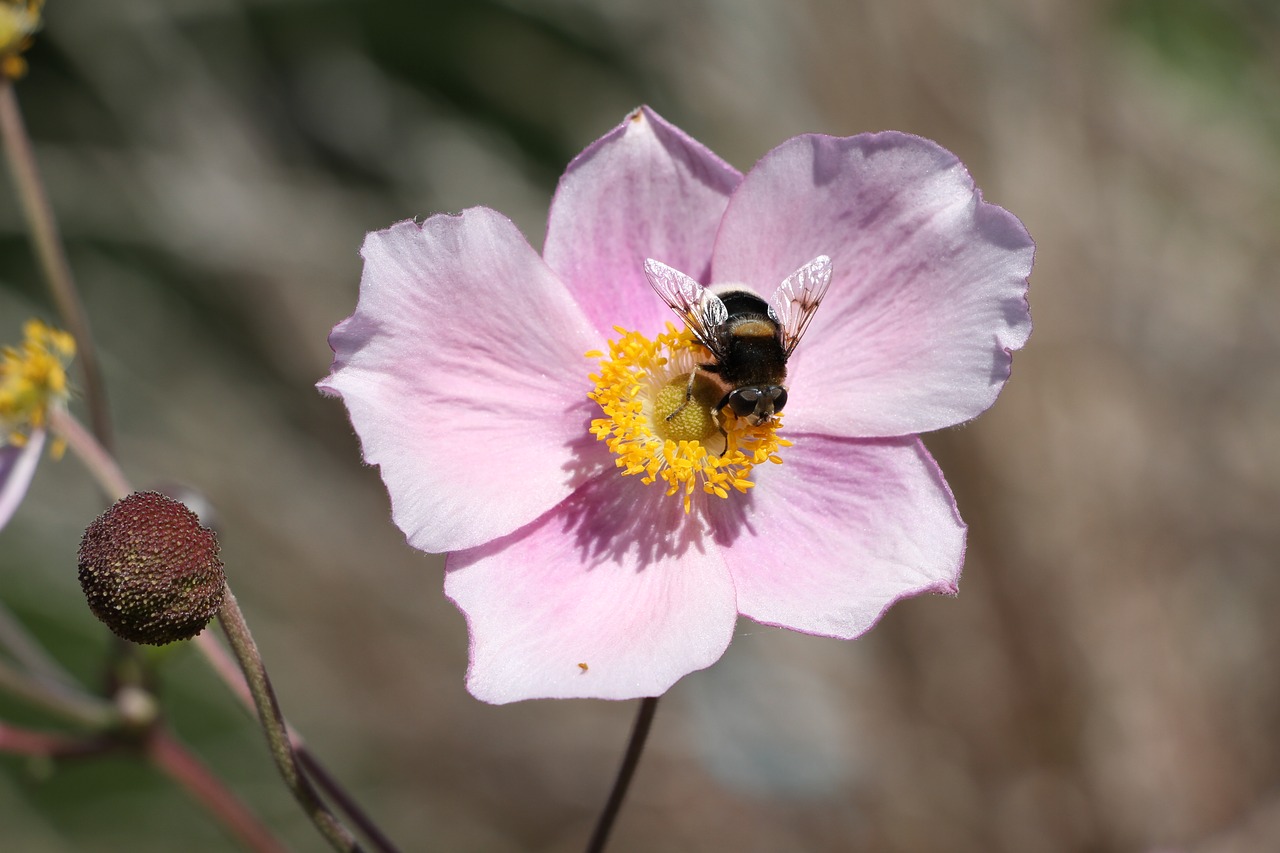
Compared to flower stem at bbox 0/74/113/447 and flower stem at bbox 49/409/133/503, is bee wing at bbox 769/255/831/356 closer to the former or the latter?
flower stem at bbox 49/409/133/503

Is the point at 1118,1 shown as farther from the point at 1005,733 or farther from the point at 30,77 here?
the point at 30,77

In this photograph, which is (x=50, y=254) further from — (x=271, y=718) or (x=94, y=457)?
(x=271, y=718)

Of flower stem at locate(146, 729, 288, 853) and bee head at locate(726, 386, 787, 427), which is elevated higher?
bee head at locate(726, 386, 787, 427)

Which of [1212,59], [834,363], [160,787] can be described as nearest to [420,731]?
[160,787]

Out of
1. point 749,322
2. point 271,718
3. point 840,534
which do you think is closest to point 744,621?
point 840,534

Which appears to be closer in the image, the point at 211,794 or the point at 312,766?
the point at 312,766

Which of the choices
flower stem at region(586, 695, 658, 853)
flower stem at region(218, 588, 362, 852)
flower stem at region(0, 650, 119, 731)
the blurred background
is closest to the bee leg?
flower stem at region(586, 695, 658, 853)

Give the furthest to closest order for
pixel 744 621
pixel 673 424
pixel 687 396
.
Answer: pixel 744 621 → pixel 673 424 → pixel 687 396
